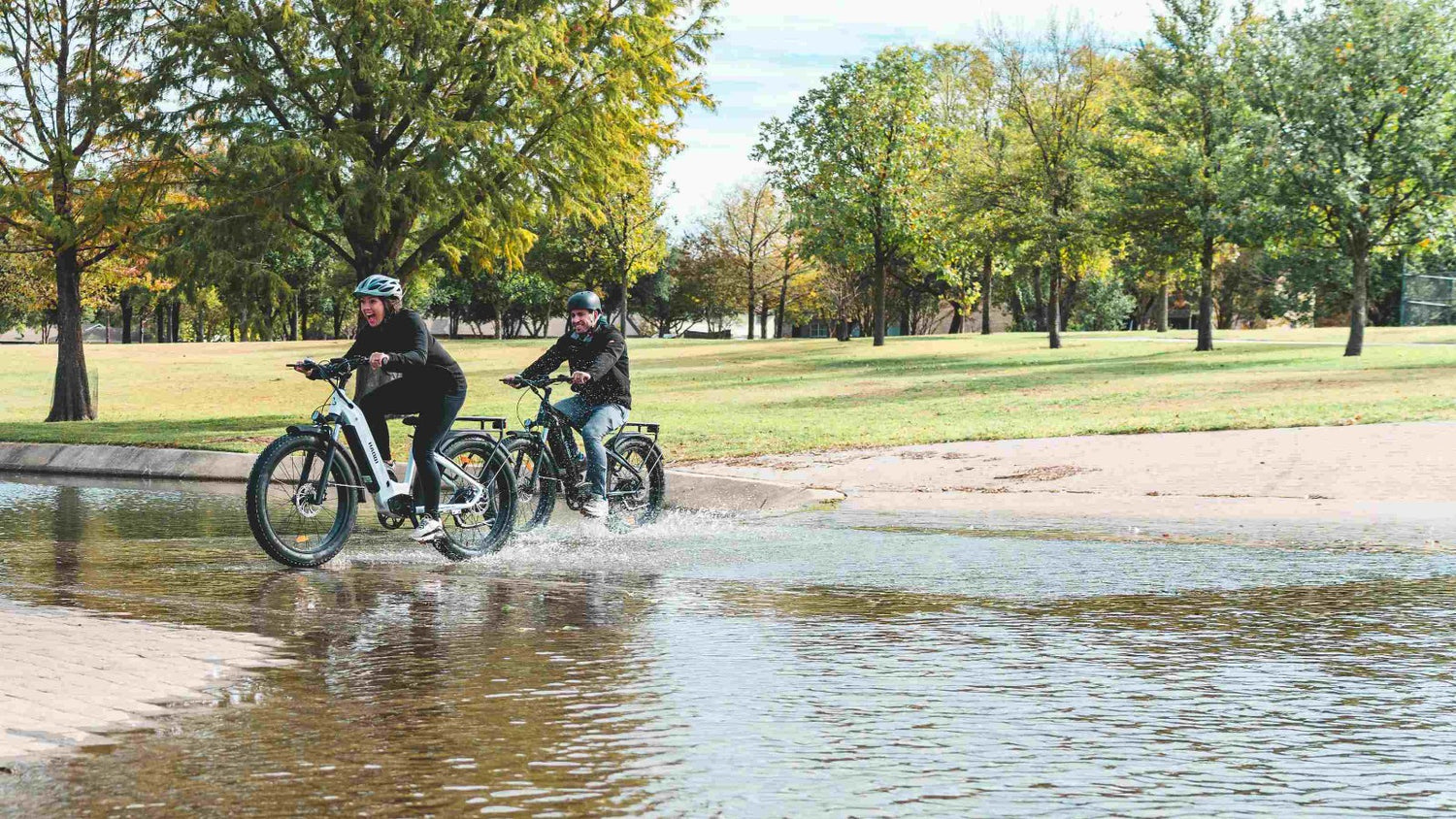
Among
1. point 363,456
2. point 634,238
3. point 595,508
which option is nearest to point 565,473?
point 595,508

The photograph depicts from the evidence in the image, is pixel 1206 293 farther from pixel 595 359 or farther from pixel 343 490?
pixel 343 490

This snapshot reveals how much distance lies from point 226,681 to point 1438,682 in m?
4.64

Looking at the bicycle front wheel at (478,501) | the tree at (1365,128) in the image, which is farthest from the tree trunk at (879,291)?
the bicycle front wheel at (478,501)

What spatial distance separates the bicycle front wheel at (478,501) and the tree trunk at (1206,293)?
3694cm

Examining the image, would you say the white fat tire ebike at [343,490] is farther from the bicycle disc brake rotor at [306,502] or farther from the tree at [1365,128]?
the tree at [1365,128]

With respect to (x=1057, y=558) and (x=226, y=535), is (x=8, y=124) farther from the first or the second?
(x=1057, y=558)

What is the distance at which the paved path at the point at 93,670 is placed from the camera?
4.92 meters

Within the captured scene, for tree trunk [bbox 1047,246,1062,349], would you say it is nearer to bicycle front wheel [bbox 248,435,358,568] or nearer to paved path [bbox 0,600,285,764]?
bicycle front wheel [bbox 248,435,358,568]

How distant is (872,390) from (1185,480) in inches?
786

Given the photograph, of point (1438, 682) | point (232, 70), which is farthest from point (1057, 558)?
point (232, 70)

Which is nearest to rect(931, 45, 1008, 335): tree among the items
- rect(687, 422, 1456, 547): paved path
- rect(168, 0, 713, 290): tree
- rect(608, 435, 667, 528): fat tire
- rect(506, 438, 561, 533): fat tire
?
rect(168, 0, 713, 290): tree

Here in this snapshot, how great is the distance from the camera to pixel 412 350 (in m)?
10.1

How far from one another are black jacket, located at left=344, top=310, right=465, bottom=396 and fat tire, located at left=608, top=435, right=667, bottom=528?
2.16 meters

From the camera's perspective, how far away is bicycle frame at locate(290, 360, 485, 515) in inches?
388
